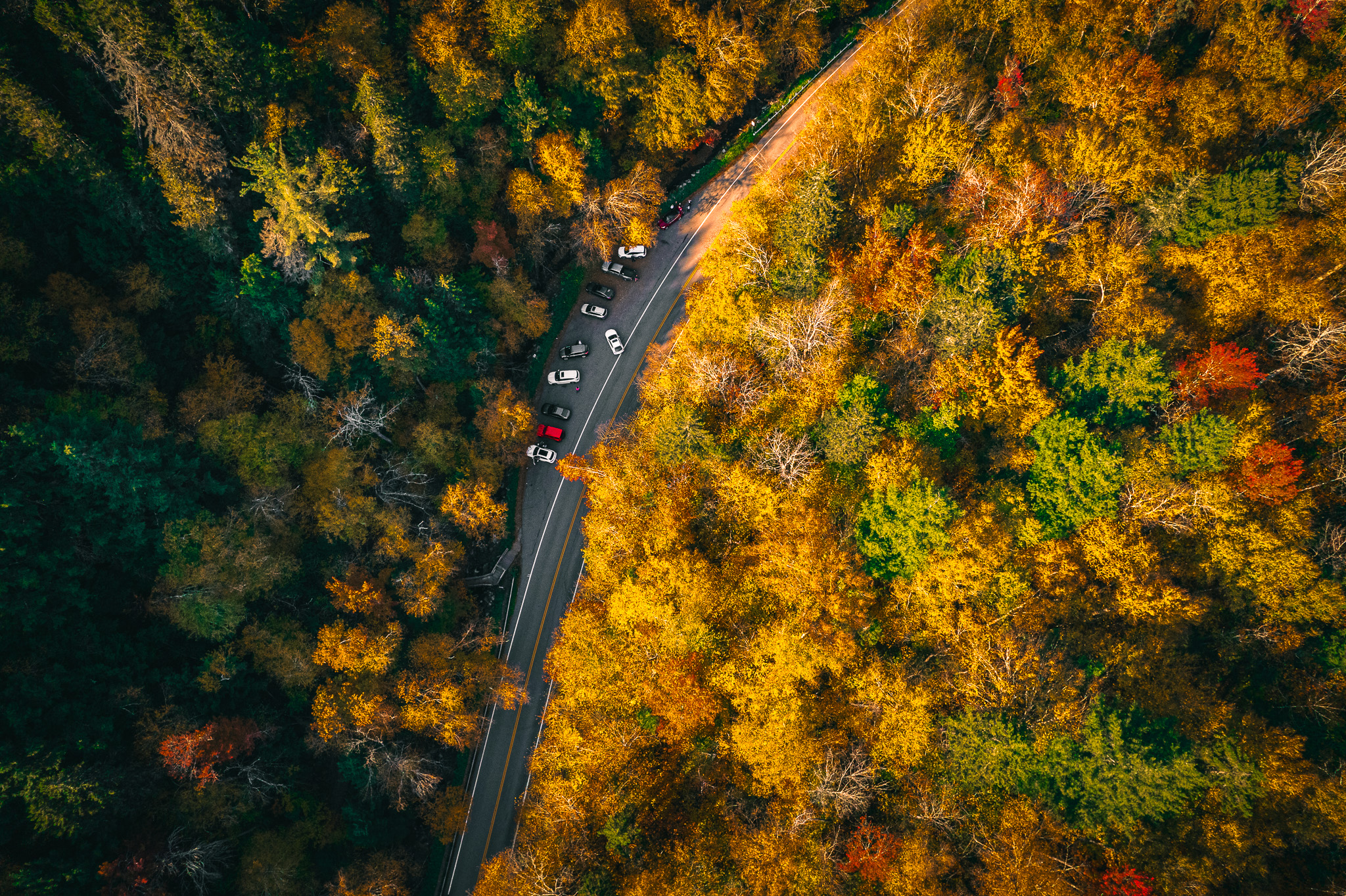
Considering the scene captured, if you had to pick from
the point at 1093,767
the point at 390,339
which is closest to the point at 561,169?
the point at 390,339

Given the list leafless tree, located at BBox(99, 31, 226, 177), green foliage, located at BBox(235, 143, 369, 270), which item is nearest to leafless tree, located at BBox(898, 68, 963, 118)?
green foliage, located at BBox(235, 143, 369, 270)

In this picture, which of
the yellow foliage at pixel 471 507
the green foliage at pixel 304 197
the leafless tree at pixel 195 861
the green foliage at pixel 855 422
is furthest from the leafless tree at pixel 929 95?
the leafless tree at pixel 195 861

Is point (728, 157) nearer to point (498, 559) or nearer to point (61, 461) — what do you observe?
point (498, 559)

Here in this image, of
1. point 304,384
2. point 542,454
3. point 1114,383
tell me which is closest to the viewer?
point 1114,383

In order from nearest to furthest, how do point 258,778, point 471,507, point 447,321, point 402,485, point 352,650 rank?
1. point 258,778
2. point 352,650
3. point 471,507
4. point 402,485
5. point 447,321

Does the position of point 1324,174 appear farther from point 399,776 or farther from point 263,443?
point 399,776

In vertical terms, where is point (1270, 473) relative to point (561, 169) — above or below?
below

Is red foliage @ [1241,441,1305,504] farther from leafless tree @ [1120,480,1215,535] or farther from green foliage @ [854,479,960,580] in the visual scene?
green foliage @ [854,479,960,580]
